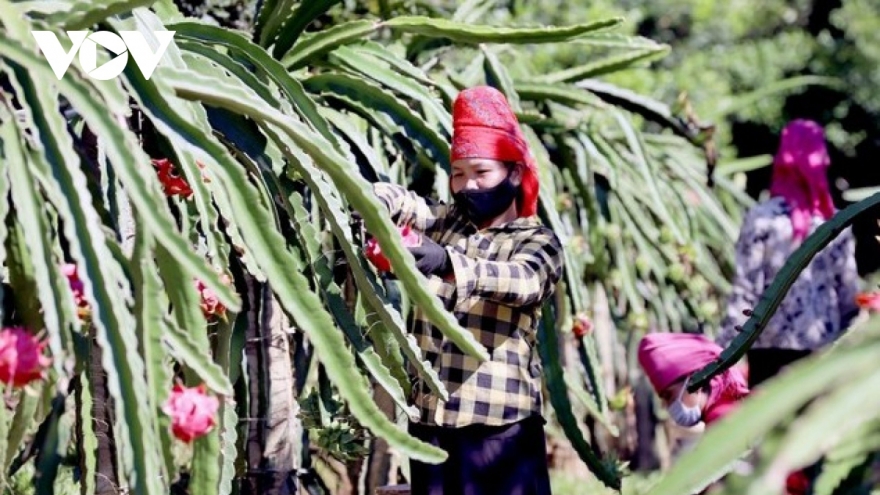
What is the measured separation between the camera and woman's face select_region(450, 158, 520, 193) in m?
3.78

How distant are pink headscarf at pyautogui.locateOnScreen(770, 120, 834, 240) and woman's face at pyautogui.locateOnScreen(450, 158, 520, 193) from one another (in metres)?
2.11

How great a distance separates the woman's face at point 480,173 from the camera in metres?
3.78

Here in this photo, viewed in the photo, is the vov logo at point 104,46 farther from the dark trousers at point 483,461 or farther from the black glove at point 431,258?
the dark trousers at point 483,461

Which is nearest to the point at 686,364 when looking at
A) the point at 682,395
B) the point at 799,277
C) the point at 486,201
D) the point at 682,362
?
the point at 682,362

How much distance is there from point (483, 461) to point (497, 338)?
285 millimetres

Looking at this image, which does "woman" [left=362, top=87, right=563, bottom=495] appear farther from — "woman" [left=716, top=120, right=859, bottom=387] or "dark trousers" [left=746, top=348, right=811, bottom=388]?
"dark trousers" [left=746, top=348, right=811, bottom=388]

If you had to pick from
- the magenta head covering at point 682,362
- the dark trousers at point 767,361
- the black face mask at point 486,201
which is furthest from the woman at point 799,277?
the black face mask at point 486,201

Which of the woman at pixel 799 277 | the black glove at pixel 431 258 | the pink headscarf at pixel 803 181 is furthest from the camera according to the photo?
the pink headscarf at pixel 803 181

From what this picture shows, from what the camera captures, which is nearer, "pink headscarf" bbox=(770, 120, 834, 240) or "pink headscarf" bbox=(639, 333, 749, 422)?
"pink headscarf" bbox=(639, 333, 749, 422)

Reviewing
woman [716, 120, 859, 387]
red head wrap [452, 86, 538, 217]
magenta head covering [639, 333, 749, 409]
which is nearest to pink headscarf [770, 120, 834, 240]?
woman [716, 120, 859, 387]

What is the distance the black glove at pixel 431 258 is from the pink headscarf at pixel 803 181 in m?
2.46

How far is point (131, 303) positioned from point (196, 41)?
97 centimetres

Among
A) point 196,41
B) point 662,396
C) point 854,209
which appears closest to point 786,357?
point 662,396

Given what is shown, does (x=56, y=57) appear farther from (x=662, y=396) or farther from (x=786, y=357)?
(x=786, y=357)
